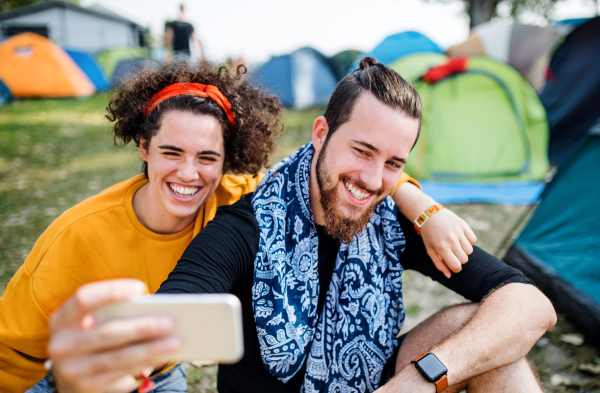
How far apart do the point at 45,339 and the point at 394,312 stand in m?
1.48

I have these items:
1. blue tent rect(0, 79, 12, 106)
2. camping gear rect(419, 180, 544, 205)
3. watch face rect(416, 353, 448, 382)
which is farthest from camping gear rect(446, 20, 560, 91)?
blue tent rect(0, 79, 12, 106)

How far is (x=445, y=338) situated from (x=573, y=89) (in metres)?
6.45

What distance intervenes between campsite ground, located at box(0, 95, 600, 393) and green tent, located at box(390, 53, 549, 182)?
90 cm

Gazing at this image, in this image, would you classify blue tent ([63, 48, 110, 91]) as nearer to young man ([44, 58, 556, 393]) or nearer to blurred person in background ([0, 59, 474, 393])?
blurred person in background ([0, 59, 474, 393])

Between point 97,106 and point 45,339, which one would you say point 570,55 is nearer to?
point 45,339

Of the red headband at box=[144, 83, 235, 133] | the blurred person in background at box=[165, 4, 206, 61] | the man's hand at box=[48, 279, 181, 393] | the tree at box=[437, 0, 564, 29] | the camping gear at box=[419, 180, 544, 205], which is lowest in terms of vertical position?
the camping gear at box=[419, 180, 544, 205]

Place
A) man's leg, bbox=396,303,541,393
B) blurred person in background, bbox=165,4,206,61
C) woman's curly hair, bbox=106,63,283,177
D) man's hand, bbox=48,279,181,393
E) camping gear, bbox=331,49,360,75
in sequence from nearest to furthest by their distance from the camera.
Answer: man's hand, bbox=48,279,181,393 → man's leg, bbox=396,303,541,393 → woman's curly hair, bbox=106,63,283,177 → blurred person in background, bbox=165,4,206,61 → camping gear, bbox=331,49,360,75

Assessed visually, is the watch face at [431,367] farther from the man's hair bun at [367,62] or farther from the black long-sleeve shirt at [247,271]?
the man's hair bun at [367,62]

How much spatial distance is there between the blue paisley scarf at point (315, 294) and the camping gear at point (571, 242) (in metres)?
1.61

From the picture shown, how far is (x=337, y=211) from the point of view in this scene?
162cm

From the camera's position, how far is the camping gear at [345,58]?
10.3 metres

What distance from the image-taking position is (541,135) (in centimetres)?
528

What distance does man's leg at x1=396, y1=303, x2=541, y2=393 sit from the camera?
53.7 inches

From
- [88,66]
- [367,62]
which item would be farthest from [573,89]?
[88,66]
